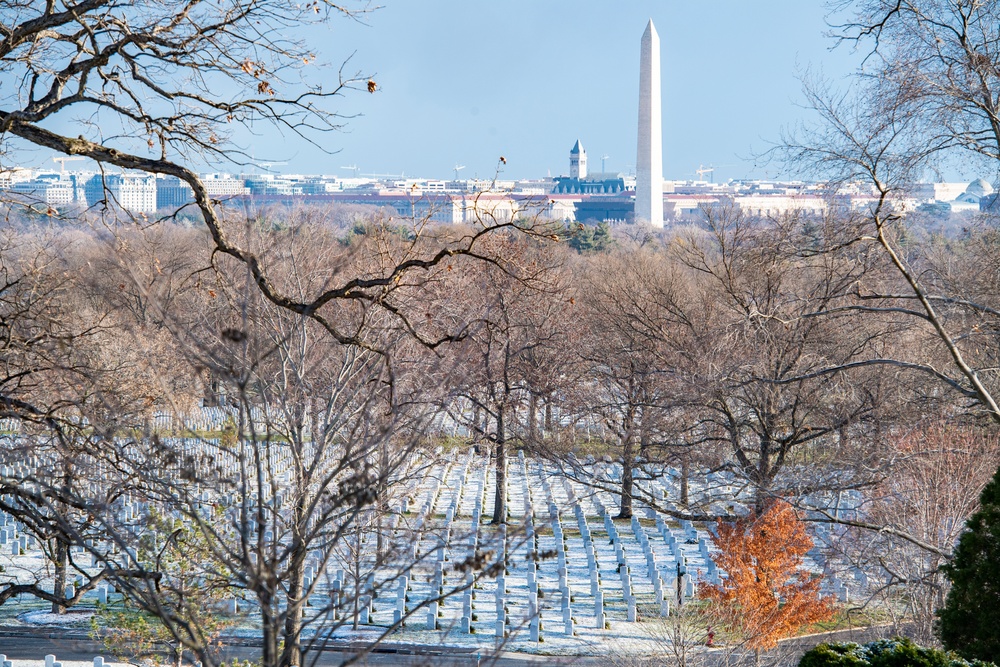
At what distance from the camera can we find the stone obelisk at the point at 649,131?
69375 millimetres

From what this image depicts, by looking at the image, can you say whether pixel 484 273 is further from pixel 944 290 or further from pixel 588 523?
pixel 944 290

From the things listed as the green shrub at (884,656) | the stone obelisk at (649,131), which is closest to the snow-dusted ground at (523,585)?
the green shrub at (884,656)

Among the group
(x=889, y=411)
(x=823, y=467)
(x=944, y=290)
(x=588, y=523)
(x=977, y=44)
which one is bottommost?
(x=588, y=523)

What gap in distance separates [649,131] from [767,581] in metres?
64.3

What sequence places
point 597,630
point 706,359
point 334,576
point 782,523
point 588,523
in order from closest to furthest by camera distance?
point 782,523 < point 597,630 < point 334,576 < point 706,359 < point 588,523

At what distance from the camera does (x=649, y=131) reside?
73.9 metres

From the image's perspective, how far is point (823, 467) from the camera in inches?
678

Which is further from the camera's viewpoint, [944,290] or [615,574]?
[615,574]

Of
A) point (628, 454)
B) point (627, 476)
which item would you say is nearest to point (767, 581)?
point (628, 454)

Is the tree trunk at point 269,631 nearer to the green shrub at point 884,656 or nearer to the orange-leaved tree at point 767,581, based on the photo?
the green shrub at point 884,656

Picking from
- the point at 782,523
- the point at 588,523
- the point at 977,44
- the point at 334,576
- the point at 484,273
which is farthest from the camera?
the point at 484,273

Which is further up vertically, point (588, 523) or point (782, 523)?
point (782, 523)

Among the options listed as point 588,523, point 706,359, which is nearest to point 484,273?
point 588,523

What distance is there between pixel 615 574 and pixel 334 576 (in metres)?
5.03
